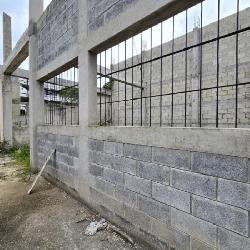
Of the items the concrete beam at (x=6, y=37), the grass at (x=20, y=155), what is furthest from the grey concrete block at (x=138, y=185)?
the concrete beam at (x=6, y=37)

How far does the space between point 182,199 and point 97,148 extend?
161 centimetres

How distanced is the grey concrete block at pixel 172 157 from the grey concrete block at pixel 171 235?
24.3 inches

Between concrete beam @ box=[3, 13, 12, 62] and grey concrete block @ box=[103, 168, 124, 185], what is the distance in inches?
364

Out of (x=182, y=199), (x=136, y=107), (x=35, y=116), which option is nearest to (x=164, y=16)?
(x=182, y=199)

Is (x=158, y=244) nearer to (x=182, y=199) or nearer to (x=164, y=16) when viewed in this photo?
(x=182, y=199)

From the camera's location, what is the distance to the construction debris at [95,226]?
2.90 m

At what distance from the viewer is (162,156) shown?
2328 mm

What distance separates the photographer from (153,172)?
2447 mm

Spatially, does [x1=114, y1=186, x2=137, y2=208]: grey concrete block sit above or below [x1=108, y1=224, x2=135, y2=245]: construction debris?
above

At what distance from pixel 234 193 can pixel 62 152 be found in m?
3.47

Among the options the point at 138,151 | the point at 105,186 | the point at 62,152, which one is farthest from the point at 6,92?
the point at 138,151

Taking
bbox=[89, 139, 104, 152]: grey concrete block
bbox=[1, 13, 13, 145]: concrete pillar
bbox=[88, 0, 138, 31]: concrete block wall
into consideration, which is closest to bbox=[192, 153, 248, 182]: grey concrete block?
bbox=[89, 139, 104, 152]: grey concrete block

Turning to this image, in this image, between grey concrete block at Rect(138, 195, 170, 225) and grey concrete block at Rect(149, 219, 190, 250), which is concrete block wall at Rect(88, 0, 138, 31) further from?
grey concrete block at Rect(149, 219, 190, 250)

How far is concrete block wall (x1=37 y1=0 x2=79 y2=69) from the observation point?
4205 millimetres
